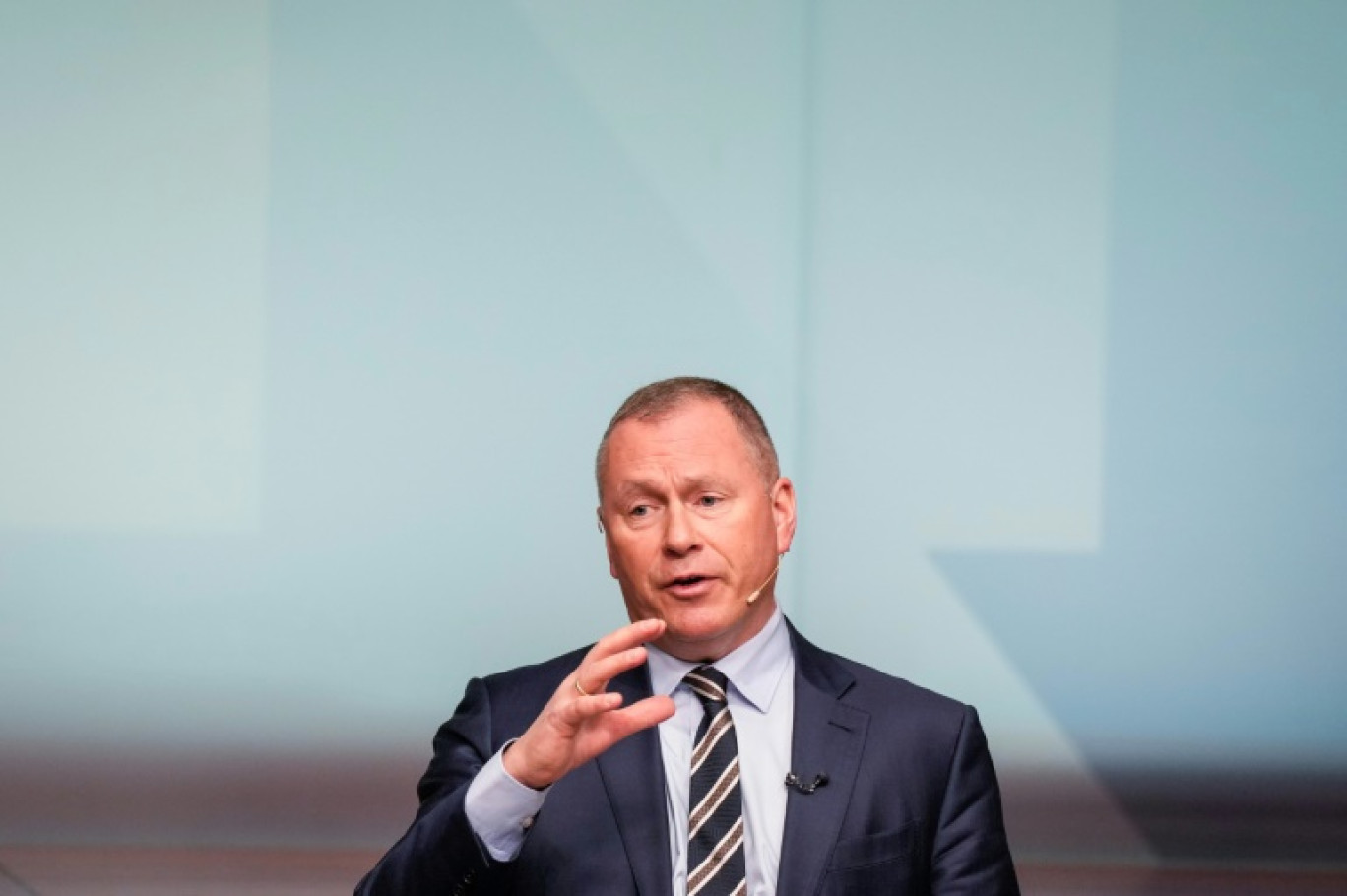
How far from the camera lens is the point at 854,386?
398 centimetres

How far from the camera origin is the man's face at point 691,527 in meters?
2.69

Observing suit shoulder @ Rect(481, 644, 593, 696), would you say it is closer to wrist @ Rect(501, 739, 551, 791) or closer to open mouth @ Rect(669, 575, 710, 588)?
open mouth @ Rect(669, 575, 710, 588)

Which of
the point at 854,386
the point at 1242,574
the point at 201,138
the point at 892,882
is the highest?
the point at 201,138

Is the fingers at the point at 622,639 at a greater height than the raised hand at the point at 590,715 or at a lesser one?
greater

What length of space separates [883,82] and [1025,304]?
2.01 feet

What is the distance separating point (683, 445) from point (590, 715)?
58 centimetres

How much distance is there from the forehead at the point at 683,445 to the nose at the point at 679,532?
6 cm

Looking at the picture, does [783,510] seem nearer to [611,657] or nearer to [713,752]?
[713,752]

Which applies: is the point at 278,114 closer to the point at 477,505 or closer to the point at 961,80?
the point at 477,505

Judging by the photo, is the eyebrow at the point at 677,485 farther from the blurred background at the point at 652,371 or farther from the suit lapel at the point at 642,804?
the blurred background at the point at 652,371

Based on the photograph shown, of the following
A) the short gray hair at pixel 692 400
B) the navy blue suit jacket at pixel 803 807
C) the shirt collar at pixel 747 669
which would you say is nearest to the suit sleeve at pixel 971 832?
the navy blue suit jacket at pixel 803 807

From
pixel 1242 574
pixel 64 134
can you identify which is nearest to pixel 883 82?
pixel 1242 574

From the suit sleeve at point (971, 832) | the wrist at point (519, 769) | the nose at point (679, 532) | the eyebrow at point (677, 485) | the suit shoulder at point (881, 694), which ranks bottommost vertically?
the suit sleeve at point (971, 832)

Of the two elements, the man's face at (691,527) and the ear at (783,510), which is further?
the ear at (783,510)
